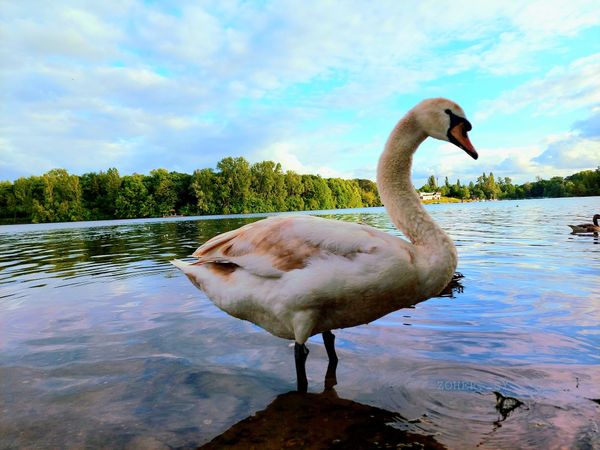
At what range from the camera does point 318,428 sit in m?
3.02

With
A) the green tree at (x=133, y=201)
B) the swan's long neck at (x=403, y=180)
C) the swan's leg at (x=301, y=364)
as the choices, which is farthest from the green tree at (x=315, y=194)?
the swan's leg at (x=301, y=364)

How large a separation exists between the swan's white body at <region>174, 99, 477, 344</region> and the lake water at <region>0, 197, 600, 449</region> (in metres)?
0.69

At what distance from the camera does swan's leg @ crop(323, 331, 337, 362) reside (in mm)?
4176

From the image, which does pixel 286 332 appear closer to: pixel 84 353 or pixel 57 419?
pixel 57 419

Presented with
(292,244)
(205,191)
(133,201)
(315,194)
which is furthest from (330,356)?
(315,194)

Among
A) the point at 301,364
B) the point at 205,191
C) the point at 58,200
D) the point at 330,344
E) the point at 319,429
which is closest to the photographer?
the point at 319,429

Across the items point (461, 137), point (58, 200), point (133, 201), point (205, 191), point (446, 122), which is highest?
point (205, 191)

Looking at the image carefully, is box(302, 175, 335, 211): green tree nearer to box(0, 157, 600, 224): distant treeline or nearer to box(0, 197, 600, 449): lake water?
box(0, 157, 600, 224): distant treeline

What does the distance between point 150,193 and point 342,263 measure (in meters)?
114

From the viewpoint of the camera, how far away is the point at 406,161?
381 cm

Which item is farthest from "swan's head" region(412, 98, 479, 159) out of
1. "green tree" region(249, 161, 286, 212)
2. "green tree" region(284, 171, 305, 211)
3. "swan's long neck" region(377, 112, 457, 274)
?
"green tree" region(284, 171, 305, 211)

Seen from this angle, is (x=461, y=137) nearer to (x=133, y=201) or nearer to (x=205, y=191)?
(x=205, y=191)

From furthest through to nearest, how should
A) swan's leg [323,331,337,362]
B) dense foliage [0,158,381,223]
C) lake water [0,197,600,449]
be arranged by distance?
dense foliage [0,158,381,223]
swan's leg [323,331,337,362]
lake water [0,197,600,449]

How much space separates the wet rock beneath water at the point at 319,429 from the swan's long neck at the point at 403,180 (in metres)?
1.43
